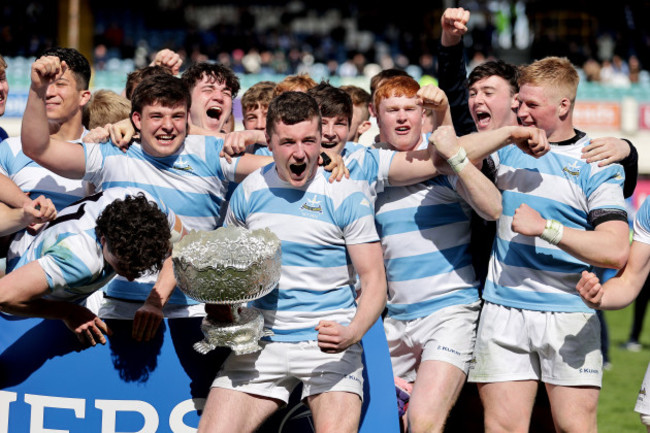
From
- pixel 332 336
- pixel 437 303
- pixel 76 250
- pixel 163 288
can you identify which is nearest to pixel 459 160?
pixel 437 303

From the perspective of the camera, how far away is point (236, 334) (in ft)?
11.6

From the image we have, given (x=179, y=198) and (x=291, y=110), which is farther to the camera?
(x=179, y=198)

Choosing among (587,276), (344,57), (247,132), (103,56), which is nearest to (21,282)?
(247,132)

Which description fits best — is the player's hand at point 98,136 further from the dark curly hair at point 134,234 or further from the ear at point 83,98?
the dark curly hair at point 134,234

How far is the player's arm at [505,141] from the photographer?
3.75 m

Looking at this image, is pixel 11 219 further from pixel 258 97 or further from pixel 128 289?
pixel 258 97

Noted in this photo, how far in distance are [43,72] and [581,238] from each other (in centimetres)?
241

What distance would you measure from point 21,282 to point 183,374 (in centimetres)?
87

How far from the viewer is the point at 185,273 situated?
3430 mm

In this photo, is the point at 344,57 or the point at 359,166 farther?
the point at 344,57

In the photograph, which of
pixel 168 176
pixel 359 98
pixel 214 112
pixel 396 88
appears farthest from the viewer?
pixel 359 98

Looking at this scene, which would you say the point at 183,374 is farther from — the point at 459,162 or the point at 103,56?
the point at 103,56

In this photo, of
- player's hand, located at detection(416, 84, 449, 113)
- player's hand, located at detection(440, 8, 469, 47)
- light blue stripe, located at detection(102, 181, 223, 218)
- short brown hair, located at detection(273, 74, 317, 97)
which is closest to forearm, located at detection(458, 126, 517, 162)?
player's hand, located at detection(416, 84, 449, 113)

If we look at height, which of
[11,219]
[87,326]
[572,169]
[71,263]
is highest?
[572,169]
